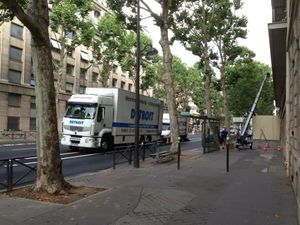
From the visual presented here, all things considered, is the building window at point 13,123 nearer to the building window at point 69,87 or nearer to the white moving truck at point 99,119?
the building window at point 69,87

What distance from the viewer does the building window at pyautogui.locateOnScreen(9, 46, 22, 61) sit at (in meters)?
44.8

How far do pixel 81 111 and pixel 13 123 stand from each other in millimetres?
23038

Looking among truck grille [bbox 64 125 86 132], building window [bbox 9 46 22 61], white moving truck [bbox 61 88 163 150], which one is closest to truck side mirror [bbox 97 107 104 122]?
white moving truck [bbox 61 88 163 150]

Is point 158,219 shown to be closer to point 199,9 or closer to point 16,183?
point 16,183

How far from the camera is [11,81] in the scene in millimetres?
44719

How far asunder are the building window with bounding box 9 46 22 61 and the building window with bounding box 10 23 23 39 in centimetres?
128

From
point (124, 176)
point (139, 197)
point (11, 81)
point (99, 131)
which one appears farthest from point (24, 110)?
point (139, 197)

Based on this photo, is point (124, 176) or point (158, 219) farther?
point (124, 176)

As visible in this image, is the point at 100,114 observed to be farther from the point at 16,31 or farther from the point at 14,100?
the point at 16,31

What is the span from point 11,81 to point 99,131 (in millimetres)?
23177

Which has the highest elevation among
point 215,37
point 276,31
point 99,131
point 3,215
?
point 215,37

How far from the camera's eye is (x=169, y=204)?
30.3 feet

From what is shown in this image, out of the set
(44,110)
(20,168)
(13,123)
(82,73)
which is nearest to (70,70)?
(82,73)

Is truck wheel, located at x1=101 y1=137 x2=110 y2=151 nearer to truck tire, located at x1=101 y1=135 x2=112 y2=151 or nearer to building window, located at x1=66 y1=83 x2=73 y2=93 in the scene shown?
truck tire, located at x1=101 y1=135 x2=112 y2=151
